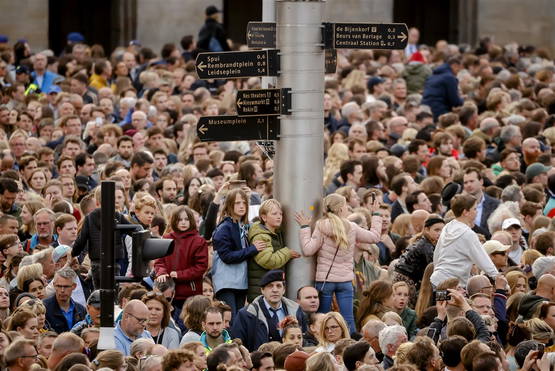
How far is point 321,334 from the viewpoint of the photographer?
14.4m

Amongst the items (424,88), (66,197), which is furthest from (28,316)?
(424,88)

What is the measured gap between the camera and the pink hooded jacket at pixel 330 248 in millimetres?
15070

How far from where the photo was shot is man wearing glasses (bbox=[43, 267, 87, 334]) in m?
15.5

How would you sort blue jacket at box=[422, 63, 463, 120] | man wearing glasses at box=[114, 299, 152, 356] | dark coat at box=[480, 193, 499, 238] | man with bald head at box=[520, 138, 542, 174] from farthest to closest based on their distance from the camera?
1. blue jacket at box=[422, 63, 463, 120]
2. man with bald head at box=[520, 138, 542, 174]
3. dark coat at box=[480, 193, 499, 238]
4. man wearing glasses at box=[114, 299, 152, 356]

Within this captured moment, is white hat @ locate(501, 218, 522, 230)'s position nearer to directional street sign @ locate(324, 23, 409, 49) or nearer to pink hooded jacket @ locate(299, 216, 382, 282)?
pink hooded jacket @ locate(299, 216, 382, 282)

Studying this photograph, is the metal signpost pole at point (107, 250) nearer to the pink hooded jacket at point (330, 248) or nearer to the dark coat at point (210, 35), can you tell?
the pink hooded jacket at point (330, 248)

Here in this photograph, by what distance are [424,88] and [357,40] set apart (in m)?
13.8

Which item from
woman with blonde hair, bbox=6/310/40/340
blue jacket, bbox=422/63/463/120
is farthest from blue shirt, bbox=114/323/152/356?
blue jacket, bbox=422/63/463/120

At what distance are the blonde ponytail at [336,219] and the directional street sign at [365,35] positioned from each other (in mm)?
1591

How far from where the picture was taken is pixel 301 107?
1469 centimetres

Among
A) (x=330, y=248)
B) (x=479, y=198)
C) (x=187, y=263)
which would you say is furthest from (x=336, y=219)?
(x=479, y=198)

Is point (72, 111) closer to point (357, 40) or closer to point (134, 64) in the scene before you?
point (134, 64)

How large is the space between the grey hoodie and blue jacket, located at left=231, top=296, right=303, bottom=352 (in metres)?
1.61

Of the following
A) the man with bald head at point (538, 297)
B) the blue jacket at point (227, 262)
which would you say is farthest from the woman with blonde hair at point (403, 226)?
the blue jacket at point (227, 262)
